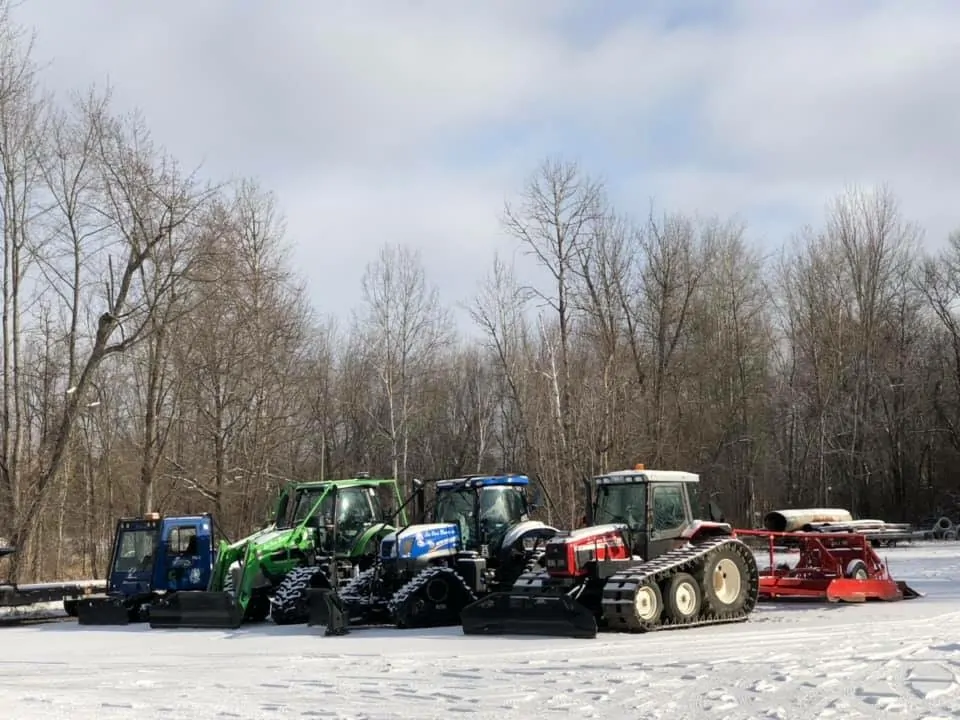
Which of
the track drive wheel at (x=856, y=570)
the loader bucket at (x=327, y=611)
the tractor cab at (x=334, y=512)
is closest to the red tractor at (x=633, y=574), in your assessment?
the loader bucket at (x=327, y=611)

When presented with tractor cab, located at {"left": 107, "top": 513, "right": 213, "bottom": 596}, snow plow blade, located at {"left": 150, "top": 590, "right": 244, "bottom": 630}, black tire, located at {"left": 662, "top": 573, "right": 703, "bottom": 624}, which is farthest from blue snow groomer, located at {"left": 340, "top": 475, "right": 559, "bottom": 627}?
tractor cab, located at {"left": 107, "top": 513, "right": 213, "bottom": 596}

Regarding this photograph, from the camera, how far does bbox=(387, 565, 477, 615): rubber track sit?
1589 cm

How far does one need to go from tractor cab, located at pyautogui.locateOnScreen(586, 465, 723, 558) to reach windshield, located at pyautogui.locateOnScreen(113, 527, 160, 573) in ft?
30.3

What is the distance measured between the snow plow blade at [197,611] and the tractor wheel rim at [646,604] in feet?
22.6

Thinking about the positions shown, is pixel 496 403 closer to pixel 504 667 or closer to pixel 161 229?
pixel 161 229

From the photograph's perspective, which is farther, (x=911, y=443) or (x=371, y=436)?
(x=371, y=436)

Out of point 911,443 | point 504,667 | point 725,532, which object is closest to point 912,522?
point 911,443

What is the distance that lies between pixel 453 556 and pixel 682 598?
4.27 metres

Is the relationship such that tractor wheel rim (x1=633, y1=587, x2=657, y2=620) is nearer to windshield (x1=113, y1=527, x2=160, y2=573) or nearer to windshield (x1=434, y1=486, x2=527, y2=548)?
windshield (x1=434, y1=486, x2=527, y2=548)

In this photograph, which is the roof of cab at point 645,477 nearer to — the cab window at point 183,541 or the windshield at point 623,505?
the windshield at point 623,505

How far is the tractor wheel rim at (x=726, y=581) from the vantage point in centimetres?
1462

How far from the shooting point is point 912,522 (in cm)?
Answer: 4369

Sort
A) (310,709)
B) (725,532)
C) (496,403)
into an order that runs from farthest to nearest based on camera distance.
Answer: (496,403) → (725,532) → (310,709)

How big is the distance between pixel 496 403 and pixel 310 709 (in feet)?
151
